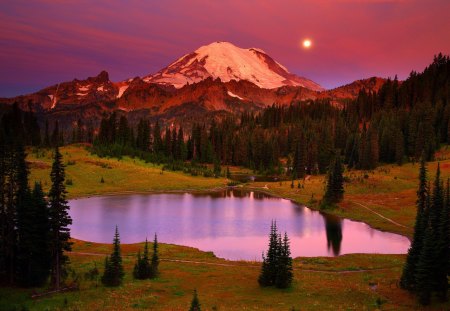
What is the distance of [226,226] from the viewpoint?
81250 millimetres

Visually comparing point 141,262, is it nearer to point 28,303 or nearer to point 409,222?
point 28,303

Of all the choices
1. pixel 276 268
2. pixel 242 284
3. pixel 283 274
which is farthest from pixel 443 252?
pixel 242 284

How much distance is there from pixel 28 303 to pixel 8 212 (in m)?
14.3

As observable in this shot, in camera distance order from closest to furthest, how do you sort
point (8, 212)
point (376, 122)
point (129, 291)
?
point (129, 291), point (8, 212), point (376, 122)

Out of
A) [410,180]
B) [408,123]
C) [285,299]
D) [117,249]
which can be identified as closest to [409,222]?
[410,180]

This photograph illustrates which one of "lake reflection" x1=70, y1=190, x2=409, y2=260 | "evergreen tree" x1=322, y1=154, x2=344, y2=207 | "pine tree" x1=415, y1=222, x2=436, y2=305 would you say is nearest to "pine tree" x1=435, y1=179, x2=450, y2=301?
"pine tree" x1=415, y1=222, x2=436, y2=305

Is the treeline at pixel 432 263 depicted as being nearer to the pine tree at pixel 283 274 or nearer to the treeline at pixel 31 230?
Answer: the pine tree at pixel 283 274

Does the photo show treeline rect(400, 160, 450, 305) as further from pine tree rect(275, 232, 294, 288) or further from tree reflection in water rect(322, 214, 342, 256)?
tree reflection in water rect(322, 214, 342, 256)

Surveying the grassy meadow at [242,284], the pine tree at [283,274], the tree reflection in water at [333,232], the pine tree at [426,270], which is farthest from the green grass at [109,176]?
the pine tree at [426,270]

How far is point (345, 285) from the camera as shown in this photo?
43938 millimetres

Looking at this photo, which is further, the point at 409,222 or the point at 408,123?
the point at 408,123

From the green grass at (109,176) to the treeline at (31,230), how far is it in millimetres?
65386

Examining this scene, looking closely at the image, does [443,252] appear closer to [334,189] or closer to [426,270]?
[426,270]

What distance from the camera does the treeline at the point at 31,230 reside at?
42719 millimetres
